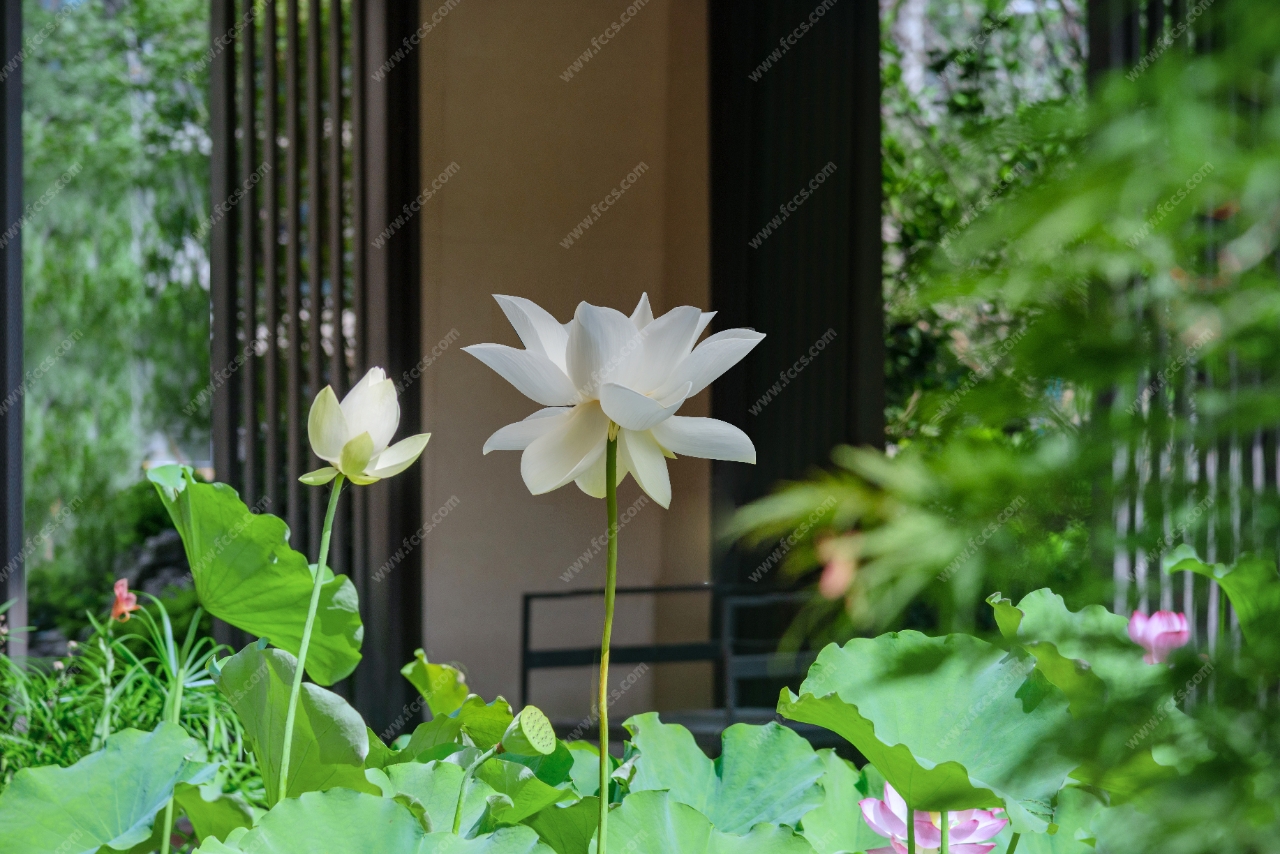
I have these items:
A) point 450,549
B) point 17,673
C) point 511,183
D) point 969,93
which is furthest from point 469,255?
point 17,673

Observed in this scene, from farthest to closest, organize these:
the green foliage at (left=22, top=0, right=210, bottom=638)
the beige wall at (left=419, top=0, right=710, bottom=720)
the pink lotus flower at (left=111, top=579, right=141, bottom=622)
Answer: the green foliage at (left=22, top=0, right=210, bottom=638) → the beige wall at (left=419, top=0, right=710, bottom=720) → the pink lotus flower at (left=111, top=579, right=141, bottom=622)

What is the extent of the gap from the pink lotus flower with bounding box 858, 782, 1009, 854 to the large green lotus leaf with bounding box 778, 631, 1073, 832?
1.7 inches

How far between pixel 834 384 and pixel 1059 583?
2815 mm

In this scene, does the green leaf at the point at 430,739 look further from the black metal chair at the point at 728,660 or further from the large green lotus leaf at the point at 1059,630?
the black metal chair at the point at 728,660

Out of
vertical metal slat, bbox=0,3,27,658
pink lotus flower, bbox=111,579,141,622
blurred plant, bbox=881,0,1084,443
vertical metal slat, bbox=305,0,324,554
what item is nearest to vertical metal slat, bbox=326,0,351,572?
vertical metal slat, bbox=305,0,324,554

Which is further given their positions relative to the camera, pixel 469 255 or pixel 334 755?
pixel 469 255

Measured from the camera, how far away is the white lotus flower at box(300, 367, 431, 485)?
519 millimetres

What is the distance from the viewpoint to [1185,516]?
216 mm

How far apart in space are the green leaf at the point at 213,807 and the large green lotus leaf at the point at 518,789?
0.12 metres

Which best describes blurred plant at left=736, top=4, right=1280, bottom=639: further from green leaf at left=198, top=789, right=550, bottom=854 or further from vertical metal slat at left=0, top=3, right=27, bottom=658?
vertical metal slat at left=0, top=3, right=27, bottom=658

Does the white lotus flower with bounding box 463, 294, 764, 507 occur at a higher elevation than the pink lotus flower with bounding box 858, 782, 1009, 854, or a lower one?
higher

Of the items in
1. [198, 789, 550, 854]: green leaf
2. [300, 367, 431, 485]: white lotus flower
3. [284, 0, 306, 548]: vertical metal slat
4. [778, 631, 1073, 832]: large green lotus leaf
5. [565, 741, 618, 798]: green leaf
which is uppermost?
[284, 0, 306, 548]: vertical metal slat

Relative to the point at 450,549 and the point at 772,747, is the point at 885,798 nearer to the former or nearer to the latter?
the point at 772,747

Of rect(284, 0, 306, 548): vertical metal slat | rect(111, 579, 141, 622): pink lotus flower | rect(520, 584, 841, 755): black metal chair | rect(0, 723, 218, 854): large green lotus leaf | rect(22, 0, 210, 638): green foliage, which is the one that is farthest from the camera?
rect(22, 0, 210, 638): green foliage
